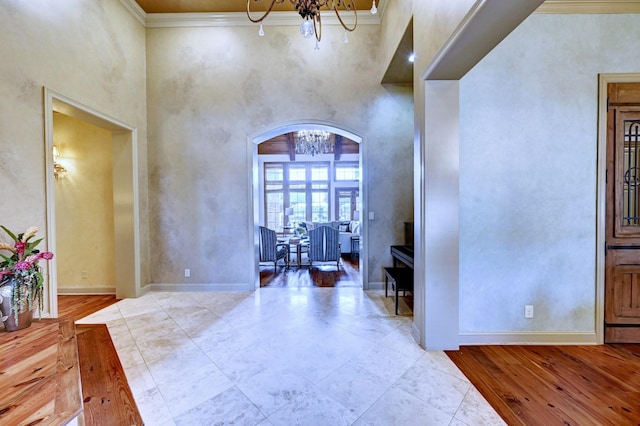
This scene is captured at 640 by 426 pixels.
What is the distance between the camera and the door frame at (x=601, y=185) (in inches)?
102

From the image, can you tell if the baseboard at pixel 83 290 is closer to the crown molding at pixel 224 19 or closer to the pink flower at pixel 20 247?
the pink flower at pixel 20 247

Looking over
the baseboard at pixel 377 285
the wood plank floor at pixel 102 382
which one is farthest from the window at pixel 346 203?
the wood plank floor at pixel 102 382

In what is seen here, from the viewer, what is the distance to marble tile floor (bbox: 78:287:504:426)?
1770 mm

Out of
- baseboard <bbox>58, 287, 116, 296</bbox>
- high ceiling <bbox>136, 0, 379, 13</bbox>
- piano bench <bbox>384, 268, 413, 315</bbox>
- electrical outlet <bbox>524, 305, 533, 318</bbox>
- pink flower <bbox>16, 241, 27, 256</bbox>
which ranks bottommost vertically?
baseboard <bbox>58, 287, 116, 296</bbox>

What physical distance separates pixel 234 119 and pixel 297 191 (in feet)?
19.9

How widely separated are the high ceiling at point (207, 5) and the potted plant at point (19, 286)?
13.2ft

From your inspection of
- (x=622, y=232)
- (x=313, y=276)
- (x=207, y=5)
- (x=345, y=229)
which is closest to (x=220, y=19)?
(x=207, y=5)

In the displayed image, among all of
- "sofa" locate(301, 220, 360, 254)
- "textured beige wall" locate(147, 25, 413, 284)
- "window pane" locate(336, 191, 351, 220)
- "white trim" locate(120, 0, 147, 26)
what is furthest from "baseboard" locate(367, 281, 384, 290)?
"window pane" locate(336, 191, 351, 220)

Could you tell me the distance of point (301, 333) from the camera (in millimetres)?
2906

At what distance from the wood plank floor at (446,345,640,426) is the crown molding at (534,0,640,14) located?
3352 mm

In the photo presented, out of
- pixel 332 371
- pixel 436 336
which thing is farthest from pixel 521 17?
pixel 332 371

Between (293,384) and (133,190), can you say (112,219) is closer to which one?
(133,190)

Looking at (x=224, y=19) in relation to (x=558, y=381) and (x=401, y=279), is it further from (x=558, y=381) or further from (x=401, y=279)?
(x=558, y=381)

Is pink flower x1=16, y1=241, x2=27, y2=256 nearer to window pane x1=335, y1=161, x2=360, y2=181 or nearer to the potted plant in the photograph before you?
the potted plant
